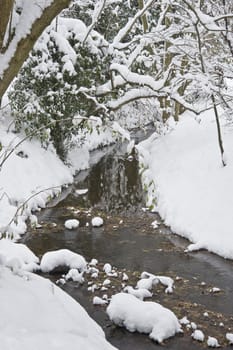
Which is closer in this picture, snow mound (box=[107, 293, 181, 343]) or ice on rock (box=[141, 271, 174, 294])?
snow mound (box=[107, 293, 181, 343])

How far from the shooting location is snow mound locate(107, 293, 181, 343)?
502 cm

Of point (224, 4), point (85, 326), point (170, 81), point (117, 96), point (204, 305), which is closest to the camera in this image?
point (85, 326)

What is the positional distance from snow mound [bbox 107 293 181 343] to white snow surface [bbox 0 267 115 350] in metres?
1.29

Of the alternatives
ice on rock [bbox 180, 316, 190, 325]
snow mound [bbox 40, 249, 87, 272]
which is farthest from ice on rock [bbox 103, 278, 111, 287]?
ice on rock [bbox 180, 316, 190, 325]

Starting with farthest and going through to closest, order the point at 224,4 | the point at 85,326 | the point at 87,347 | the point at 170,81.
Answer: the point at 170,81, the point at 224,4, the point at 85,326, the point at 87,347

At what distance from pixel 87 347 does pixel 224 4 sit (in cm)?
778

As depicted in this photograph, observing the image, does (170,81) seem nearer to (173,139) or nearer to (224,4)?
(173,139)

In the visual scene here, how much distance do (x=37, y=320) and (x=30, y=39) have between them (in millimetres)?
2004

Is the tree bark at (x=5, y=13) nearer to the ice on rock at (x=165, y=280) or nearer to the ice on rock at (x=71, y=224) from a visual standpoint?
the ice on rock at (x=165, y=280)

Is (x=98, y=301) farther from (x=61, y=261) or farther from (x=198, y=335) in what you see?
(x=198, y=335)

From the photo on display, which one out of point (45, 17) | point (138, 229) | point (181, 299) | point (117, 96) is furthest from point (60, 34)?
point (45, 17)

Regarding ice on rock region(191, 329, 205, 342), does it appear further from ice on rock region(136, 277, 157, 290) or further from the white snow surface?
the white snow surface

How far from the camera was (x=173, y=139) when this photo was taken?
1412 centimetres

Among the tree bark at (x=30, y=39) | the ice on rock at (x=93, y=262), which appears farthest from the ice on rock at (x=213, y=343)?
the tree bark at (x=30, y=39)
